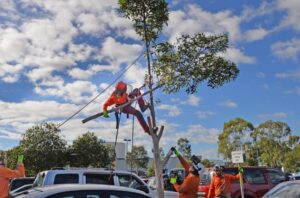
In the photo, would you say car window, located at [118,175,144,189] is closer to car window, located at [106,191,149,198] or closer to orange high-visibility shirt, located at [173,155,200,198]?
orange high-visibility shirt, located at [173,155,200,198]

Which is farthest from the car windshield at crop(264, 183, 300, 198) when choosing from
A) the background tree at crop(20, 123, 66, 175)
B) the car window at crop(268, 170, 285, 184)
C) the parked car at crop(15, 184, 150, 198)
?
the background tree at crop(20, 123, 66, 175)

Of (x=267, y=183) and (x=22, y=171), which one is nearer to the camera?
(x=22, y=171)

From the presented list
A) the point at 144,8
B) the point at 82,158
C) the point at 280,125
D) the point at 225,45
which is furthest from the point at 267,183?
the point at 280,125

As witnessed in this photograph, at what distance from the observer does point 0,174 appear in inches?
346

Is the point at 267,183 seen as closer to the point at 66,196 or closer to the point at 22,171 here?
the point at 22,171

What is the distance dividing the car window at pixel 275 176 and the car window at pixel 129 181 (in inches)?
267

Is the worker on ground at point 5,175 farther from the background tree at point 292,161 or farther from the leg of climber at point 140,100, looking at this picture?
the background tree at point 292,161

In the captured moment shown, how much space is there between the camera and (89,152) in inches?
2131

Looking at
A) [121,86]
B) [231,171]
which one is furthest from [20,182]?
[121,86]

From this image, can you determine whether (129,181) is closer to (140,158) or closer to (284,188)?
(284,188)

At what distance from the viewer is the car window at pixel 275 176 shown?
17234 mm

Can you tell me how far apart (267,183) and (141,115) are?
8.27m

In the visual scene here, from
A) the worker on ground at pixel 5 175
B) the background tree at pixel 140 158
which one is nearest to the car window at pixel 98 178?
the worker on ground at pixel 5 175

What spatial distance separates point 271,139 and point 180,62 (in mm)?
56382
